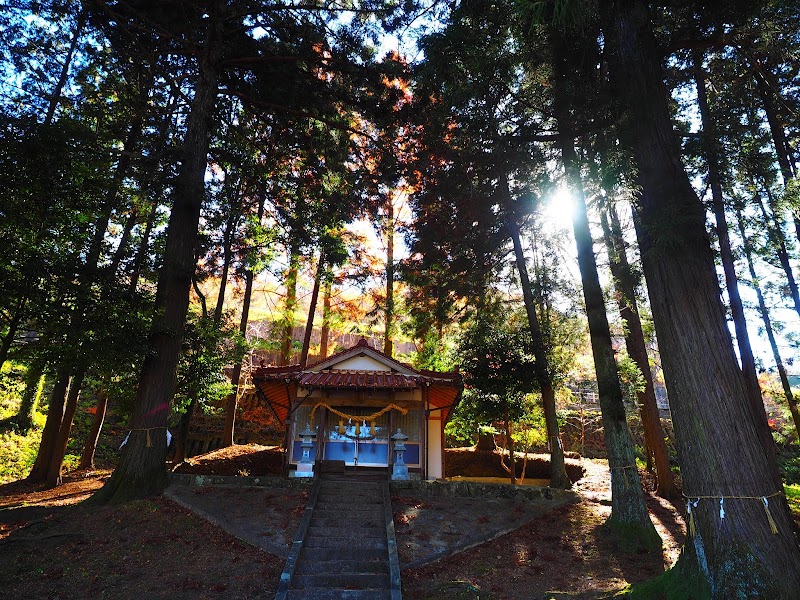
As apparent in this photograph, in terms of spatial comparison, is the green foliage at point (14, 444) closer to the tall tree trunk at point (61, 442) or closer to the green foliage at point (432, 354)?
the tall tree trunk at point (61, 442)

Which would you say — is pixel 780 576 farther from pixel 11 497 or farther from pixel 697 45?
pixel 11 497

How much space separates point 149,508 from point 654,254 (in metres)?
9.17

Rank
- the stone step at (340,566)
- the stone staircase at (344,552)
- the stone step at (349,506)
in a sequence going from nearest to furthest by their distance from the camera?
1. the stone staircase at (344,552)
2. the stone step at (340,566)
3. the stone step at (349,506)

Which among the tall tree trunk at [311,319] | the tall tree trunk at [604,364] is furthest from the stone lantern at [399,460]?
the tall tree trunk at [311,319]

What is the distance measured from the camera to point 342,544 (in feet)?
22.4

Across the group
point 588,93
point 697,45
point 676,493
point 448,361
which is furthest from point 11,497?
point 676,493

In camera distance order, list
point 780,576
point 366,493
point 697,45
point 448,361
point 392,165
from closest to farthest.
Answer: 1. point 780,576
2. point 697,45
3. point 366,493
4. point 392,165
5. point 448,361

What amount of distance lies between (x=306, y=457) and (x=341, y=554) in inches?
205

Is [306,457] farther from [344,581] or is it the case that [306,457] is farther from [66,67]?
[66,67]

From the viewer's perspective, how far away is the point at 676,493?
11656 millimetres

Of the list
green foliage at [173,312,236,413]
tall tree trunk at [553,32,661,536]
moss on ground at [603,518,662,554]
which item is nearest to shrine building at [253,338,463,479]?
green foliage at [173,312,236,413]

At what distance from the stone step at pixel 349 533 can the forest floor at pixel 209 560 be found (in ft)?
1.44

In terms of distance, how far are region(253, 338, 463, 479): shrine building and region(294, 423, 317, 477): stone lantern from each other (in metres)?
0.09

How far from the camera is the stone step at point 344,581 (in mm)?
5668
